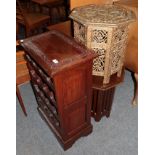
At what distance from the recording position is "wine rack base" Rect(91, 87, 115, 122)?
66.2 inches

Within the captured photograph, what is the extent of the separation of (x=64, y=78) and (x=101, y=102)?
60cm

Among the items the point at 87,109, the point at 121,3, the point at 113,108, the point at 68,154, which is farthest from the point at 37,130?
the point at 121,3

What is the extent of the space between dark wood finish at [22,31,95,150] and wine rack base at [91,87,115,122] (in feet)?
0.50

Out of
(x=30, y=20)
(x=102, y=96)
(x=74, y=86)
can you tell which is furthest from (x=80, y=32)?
(x=30, y=20)

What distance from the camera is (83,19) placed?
136 centimetres

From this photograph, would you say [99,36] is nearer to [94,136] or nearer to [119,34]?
[119,34]

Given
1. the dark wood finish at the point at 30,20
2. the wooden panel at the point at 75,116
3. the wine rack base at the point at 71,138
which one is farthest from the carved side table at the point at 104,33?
the dark wood finish at the point at 30,20

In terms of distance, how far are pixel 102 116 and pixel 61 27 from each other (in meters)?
1.05

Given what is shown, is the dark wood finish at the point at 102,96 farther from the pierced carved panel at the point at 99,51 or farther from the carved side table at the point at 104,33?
the pierced carved panel at the point at 99,51

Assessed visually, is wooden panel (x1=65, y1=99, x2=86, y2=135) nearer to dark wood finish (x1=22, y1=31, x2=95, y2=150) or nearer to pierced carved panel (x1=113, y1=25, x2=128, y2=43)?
dark wood finish (x1=22, y1=31, x2=95, y2=150)

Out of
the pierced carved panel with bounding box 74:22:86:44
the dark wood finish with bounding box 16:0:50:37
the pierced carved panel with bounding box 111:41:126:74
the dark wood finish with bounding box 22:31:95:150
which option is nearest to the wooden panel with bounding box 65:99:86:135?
the dark wood finish with bounding box 22:31:95:150

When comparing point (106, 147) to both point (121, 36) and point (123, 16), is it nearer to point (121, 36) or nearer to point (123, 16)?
point (121, 36)

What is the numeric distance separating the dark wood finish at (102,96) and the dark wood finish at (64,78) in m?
0.12

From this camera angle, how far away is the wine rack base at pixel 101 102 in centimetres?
168
